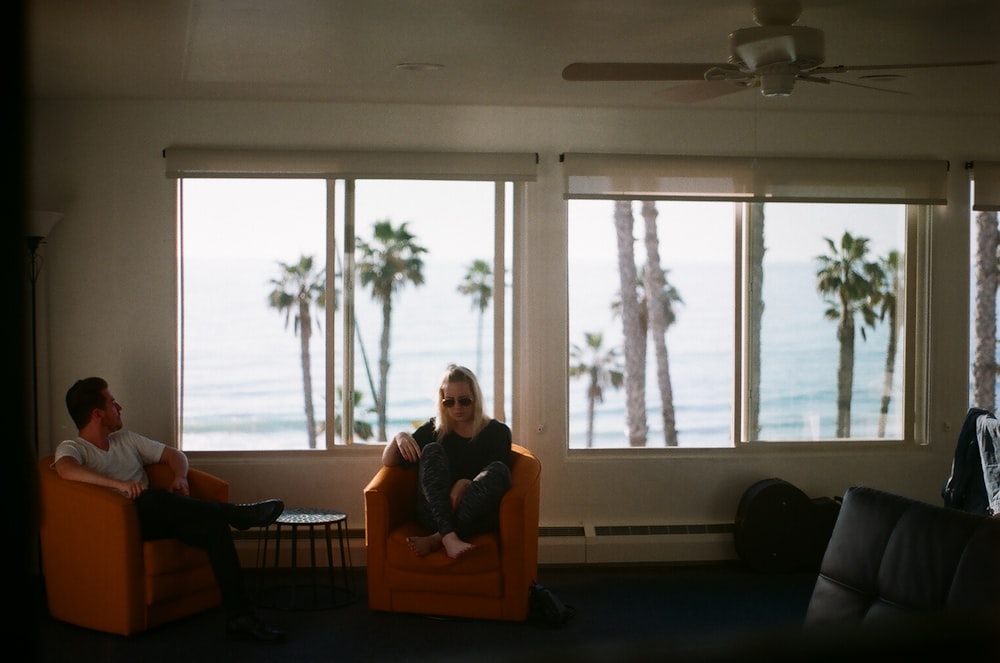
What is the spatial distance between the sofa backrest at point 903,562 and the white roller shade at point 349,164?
3.30 metres

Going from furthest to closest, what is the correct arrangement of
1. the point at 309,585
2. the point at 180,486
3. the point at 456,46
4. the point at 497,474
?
the point at 309,585 → the point at 180,486 → the point at 497,474 → the point at 456,46

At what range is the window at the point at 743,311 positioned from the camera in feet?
18.7

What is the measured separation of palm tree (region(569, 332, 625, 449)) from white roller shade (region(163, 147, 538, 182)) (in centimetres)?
94

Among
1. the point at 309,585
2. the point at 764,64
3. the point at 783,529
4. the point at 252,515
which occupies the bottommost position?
the point at 309,585

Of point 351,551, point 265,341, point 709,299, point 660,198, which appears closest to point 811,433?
point 709,299

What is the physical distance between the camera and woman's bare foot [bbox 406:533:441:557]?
4.50m

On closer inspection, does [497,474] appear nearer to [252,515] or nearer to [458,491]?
[458,491]

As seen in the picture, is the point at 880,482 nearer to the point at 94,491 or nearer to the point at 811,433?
the point at 811,433

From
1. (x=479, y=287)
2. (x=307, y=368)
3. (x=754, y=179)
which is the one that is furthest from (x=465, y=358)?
(x=754, y=179)

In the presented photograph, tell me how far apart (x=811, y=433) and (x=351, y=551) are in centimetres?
257

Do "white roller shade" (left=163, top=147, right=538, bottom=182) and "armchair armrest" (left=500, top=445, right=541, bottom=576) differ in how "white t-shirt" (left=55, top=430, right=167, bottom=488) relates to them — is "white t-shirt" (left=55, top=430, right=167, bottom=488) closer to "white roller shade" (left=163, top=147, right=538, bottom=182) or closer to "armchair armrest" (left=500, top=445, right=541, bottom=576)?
"white roller shade" (left=163, top=147, right=538, bottom=182)

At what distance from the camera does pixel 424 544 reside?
4508 millimetres

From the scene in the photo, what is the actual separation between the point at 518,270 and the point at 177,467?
1990 mm

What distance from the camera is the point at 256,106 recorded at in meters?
5.46
